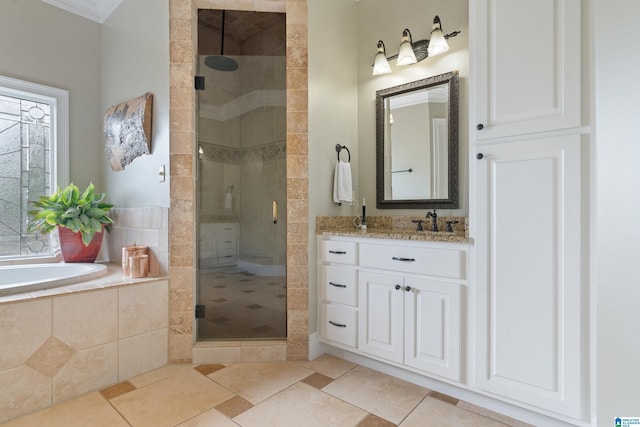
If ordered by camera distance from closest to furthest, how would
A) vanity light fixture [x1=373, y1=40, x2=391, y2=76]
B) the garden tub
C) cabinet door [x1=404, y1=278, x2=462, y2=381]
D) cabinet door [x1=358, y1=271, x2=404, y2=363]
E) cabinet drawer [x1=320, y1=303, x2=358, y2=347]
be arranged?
cabinet door [x1=404, y1=278, x2=462, y2=381] < cabinet door [x1=358, y1=271, x2=404, y2=363] < cabinet drawer [x1=320, y1=303, x2=358, y2=347] < the garden tub < vanity light fixture [x1=373, y1=40, x2=391, y2=76]

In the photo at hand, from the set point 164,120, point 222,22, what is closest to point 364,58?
point 222,22

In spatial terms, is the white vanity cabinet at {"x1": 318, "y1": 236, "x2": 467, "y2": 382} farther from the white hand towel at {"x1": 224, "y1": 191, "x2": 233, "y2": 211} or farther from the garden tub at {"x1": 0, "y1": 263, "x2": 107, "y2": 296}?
the garden tub at {"x1": 0, "y1": 263, "x2": 107, "y2": 296}

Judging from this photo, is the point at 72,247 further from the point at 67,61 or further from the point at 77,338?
the point at 67,61

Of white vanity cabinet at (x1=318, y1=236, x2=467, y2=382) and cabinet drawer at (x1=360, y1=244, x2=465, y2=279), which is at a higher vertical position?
cabinet drawer at (x1=360, y1=244, x2=465, y2=279)

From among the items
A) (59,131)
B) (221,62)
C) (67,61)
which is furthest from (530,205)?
(67,61)

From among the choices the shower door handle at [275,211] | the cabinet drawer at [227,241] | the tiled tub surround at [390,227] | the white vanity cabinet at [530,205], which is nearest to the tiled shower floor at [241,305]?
the cabinet drawer at [227,241]

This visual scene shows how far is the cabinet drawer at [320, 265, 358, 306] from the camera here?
194 centimetres

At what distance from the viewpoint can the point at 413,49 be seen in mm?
2193

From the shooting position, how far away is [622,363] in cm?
48

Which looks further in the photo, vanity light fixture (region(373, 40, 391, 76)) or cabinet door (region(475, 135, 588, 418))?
vanity light fixture (region(373, 40, 391, 76))

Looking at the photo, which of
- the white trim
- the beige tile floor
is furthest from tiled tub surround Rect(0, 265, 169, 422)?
the white trim

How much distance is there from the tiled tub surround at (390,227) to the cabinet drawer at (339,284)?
25cm

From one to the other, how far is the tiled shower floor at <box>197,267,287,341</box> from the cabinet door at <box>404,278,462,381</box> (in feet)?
2.93

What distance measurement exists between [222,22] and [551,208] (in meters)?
2.44
